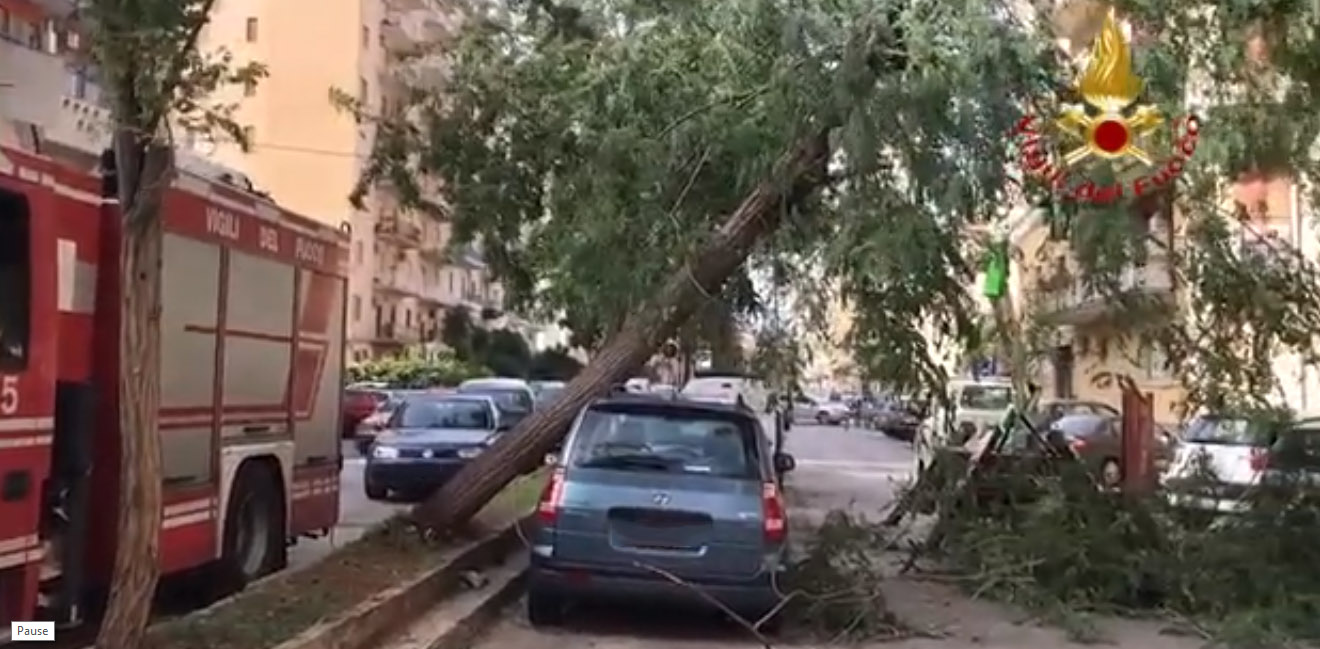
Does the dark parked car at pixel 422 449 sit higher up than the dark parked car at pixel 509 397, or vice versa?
the dark parked car at pixel 509 397

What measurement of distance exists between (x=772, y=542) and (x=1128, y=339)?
5804 millimetres

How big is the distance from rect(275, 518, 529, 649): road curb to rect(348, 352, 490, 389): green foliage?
117ft

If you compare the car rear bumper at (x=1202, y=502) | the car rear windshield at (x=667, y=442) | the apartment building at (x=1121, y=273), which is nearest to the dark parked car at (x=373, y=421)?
the apartment building at (x=1121, y=273)

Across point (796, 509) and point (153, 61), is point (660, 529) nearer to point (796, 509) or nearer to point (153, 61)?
point (153, 61)

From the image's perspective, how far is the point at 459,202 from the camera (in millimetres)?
16047

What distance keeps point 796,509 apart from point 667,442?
10.2 m

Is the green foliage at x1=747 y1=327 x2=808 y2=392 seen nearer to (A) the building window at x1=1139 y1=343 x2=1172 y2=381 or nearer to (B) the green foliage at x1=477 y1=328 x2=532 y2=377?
(A) the building window at x1=1139 y1=343 x2=1172 y2=381

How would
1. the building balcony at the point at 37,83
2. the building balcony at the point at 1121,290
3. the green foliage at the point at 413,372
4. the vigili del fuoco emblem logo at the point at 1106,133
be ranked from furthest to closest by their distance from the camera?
the green foliage at the point at 413,372 < the building balcony at the point at 37,83 < the building balcony at the point at 1121,290 < the vigili del fuoco emblem logo at the point at 1106,133

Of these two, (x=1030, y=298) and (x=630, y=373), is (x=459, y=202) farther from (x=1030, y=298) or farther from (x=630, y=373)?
(x=1030, y=298)

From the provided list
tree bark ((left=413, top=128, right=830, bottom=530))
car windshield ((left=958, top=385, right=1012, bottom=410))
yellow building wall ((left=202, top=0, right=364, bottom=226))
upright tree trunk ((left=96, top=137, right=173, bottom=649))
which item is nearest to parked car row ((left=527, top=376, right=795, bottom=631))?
tree bark ((left=413, top=128, right=830, bottom=530))

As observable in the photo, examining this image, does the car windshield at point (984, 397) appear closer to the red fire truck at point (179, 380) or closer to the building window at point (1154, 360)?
the building window at point (1154, 360)

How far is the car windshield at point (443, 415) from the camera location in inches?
917

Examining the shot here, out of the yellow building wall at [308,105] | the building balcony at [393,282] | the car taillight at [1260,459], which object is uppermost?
the yellow building wall at [308,105]

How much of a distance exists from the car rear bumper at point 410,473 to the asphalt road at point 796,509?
15.8 ft
